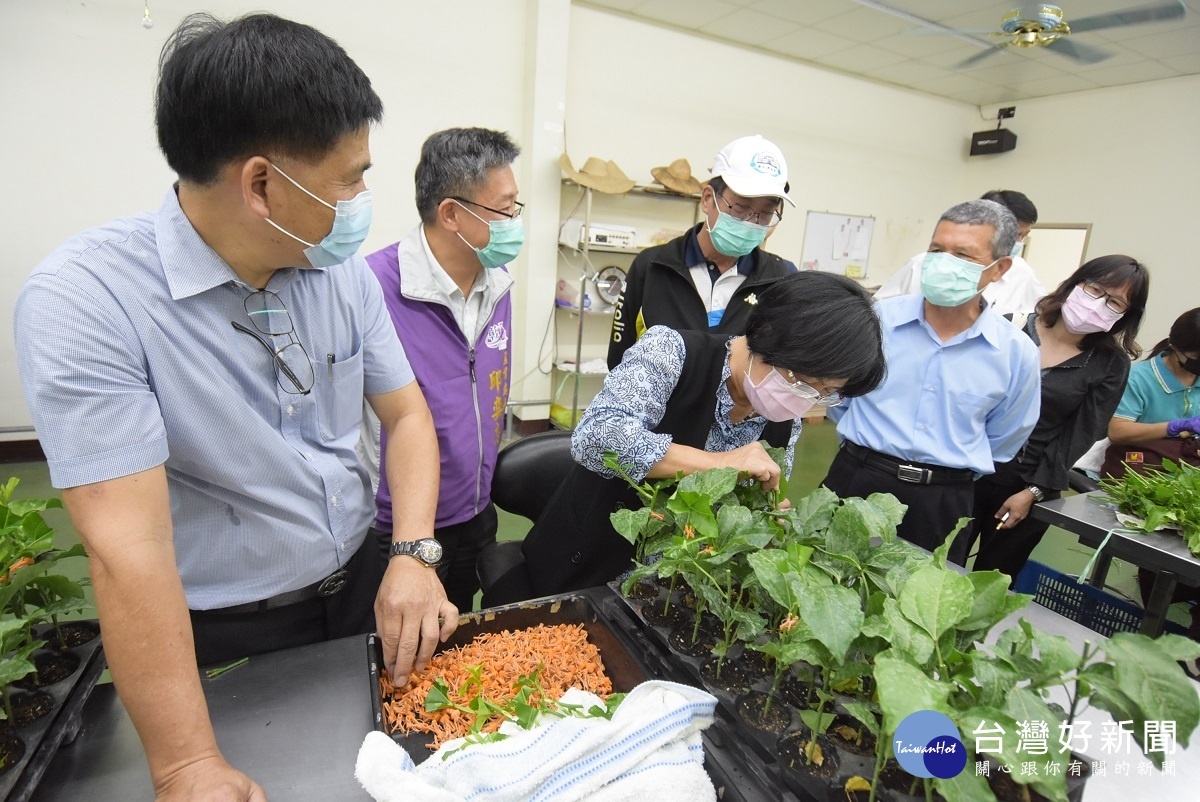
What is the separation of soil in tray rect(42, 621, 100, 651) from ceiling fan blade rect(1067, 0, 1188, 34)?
15.5ft

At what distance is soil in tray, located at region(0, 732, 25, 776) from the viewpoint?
2.26ft

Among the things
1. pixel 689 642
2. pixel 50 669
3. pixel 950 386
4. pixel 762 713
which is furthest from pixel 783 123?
pixel 50 669

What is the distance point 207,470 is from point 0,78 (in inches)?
146

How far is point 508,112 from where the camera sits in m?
4.18

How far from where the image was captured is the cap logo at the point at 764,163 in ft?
6.29

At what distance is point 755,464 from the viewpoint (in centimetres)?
118

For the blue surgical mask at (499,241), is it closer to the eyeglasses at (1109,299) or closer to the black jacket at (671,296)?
the black jacket at (671,296)

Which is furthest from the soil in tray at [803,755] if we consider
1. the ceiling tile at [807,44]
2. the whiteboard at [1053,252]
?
the whiteboard at [1053,252]

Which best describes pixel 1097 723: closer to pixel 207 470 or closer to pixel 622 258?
pixel 207 470

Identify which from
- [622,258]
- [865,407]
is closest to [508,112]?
[622,258]

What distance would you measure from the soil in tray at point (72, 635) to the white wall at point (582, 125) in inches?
134

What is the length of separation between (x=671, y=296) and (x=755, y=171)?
486 millimetres

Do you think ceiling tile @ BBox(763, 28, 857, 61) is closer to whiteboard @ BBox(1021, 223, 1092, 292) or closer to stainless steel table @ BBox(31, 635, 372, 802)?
whiteboard @ BBox(1021, 223, 1092, 292)

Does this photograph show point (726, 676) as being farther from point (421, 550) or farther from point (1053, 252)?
point (1053, 252)
